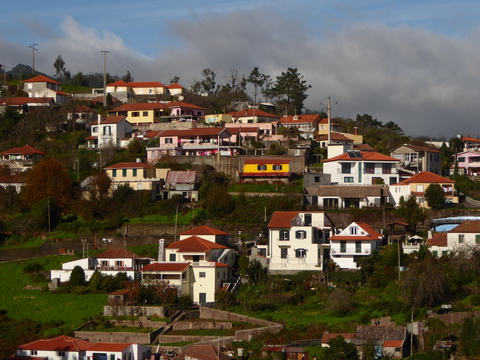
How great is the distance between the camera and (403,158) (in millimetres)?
70125

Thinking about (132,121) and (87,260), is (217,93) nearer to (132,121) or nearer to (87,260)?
(132,121)

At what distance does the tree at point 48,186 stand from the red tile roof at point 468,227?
2556 centimetres

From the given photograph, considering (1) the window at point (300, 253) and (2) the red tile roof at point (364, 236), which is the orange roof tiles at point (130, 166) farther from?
(2) the red tile roof at point (364, 236)

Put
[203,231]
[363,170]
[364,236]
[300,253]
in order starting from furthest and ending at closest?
[363,170], [203,231], [300,253], [364,236]

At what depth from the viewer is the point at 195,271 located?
168 feet

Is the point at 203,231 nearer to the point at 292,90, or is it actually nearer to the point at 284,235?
the point at 284,235

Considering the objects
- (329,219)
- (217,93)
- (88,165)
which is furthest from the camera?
(217,93)

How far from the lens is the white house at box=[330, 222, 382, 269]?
5166 cm

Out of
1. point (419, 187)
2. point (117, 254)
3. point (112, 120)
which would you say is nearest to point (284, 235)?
point (117, 254)

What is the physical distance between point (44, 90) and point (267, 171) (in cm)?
3285

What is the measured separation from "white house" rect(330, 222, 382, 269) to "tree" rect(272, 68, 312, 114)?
137 ft

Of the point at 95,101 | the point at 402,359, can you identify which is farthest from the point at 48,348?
the point at 95,101

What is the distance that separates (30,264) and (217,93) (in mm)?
47267

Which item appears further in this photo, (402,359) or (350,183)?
(350,183)
